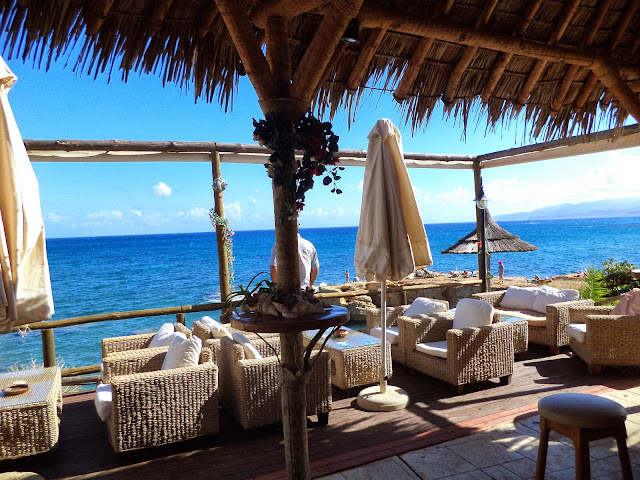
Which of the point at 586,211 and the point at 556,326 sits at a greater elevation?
the point at 586,211

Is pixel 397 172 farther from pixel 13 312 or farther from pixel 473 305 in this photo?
pixel 13 312

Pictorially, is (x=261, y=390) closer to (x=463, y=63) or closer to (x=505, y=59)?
(x=463, y=63)

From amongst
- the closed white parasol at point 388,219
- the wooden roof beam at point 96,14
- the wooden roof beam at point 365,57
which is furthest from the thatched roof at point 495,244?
the wooden roof beam at point 96,14

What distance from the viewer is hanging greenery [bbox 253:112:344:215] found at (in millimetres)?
2018

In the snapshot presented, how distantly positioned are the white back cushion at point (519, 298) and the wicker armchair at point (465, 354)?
6.26 ft

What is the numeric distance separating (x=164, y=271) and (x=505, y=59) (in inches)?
1456

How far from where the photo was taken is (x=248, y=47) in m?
2.04

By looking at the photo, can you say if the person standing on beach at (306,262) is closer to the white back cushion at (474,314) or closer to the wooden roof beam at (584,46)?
the white back cushion at (474,314)

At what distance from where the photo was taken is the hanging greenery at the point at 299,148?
6.62 feet

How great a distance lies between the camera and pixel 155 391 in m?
3.07

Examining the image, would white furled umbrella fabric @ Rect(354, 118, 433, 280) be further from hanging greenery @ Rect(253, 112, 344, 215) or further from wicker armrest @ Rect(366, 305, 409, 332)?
wicker armrest @ Rect(366, 305, 409, 332)

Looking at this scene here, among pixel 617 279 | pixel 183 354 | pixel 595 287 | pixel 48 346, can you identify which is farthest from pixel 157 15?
pixel 617 279

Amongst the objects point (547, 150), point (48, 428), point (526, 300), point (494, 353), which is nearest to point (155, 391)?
point (48, 428)

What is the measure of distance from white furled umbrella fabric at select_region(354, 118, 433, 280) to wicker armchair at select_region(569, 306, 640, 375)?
2.16 metres
